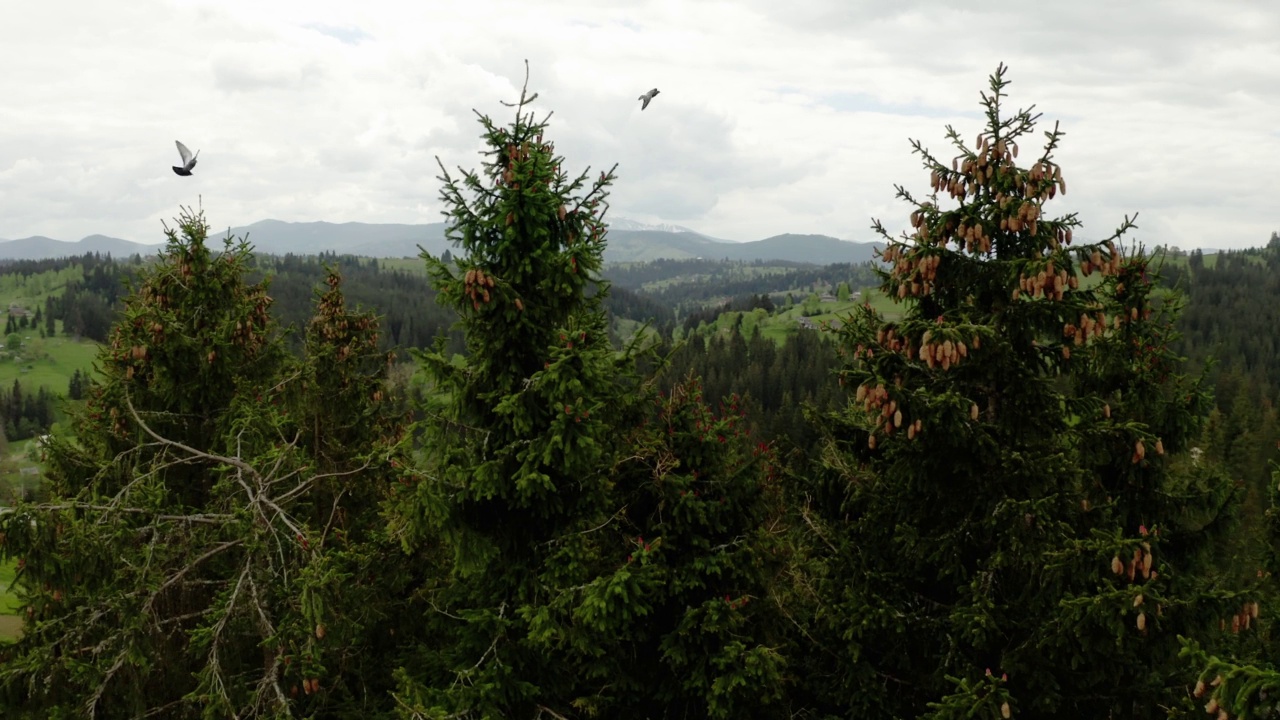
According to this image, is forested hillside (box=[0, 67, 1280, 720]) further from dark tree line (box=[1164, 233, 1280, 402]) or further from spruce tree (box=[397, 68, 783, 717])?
dark tree line (box=[1164, 233, 1280, 402])

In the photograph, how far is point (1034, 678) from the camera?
972 cm

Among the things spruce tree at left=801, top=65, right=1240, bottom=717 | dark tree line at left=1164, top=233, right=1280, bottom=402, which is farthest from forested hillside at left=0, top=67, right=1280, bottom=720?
dark tree line at left=1164, top=233, right=1280, bottom=402

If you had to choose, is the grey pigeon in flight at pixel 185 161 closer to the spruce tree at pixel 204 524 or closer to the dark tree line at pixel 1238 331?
the spruce tree at pixel 204 524

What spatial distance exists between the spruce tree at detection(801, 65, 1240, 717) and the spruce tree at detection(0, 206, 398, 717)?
703 centimetres

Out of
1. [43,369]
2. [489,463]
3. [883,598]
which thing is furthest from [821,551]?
[43,369]

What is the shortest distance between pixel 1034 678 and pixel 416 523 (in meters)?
8.27

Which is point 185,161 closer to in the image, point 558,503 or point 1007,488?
point 558,503

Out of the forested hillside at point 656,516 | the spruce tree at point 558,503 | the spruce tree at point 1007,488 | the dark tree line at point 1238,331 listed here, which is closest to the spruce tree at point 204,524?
the forested hillside at point 656,516

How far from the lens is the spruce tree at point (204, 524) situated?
8383 mm

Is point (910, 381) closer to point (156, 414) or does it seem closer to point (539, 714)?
point (539, 714)

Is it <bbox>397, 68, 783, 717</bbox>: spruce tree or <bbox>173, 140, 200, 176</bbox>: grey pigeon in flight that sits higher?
<bbox>173, 140, 200, 176</bbox>: grey pigeon in flight

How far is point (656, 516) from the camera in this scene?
12977mm

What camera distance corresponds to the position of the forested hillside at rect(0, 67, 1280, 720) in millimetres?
8898

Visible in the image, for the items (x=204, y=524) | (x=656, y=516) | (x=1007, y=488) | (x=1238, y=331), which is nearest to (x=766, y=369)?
(x=1238, y=331)
